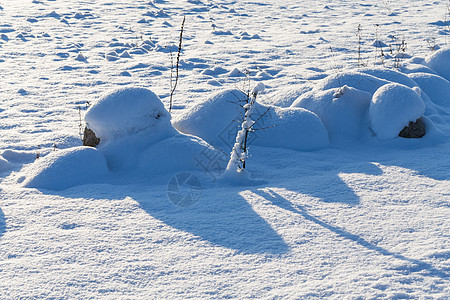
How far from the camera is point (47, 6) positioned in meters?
10.6

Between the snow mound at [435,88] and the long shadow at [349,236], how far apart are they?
2.78 meters

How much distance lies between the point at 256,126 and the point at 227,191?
105 cm

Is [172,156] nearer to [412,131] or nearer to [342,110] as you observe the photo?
[342,110]

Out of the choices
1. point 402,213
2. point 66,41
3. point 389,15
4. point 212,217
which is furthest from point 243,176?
point 389,15

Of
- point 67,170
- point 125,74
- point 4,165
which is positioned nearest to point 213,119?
point 67,170

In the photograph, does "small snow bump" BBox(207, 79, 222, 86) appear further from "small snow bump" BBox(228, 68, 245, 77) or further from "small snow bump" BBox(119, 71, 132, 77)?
"small snow bump" BBox(119, 71, 132, 77)

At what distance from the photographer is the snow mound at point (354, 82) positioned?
4.44m

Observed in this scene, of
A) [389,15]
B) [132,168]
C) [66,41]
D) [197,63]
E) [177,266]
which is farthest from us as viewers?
[389,15]

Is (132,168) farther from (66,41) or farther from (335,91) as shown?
(66,41)

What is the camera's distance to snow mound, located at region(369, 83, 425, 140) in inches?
152

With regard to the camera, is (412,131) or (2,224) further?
(412,131)

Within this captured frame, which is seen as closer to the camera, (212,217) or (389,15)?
(212,217)

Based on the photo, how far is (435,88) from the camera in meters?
4.93

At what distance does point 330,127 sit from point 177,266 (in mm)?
2324
